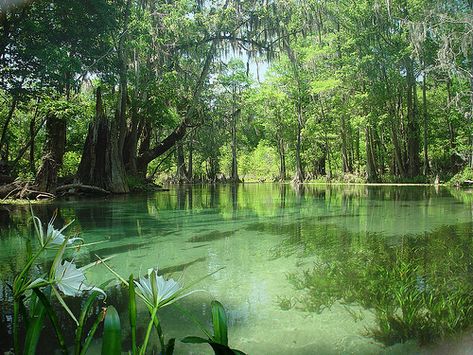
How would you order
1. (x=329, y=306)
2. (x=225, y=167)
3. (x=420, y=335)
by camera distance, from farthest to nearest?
(x=225, y=167) < (x=329, y=306) < (x=420, y=335)

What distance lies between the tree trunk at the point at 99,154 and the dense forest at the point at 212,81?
0.14 feet

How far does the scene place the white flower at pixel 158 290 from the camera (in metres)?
1.14

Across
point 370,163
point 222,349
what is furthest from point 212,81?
point 222,349

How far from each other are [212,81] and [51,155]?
1499 centimetres

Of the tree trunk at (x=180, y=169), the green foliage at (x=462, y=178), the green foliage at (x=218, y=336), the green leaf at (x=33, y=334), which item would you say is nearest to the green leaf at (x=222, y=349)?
the green foliage at (x=218, y=336)

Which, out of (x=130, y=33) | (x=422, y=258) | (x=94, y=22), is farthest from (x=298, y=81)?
(x=422, y=258)

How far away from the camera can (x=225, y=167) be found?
59.0 metres

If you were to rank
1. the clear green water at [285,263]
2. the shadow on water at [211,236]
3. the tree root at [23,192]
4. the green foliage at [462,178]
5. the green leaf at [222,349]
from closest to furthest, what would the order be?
the green leaf at [222,349] → the clear green water at [285,263] → the shadow on water at [211,236] → the tree root at [23,192] → the green foliage at [462,178]

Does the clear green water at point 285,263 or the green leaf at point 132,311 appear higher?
the green leaf at point 132,311

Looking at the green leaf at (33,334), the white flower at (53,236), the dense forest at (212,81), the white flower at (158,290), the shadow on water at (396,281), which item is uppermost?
the dense forest at (212,81)

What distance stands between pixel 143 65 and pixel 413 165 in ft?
56.3

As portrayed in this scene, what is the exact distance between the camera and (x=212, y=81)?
2748cm

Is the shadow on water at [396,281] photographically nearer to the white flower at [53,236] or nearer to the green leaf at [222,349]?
the green leaf at [222,349]

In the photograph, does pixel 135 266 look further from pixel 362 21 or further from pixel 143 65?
pixel 362 21
